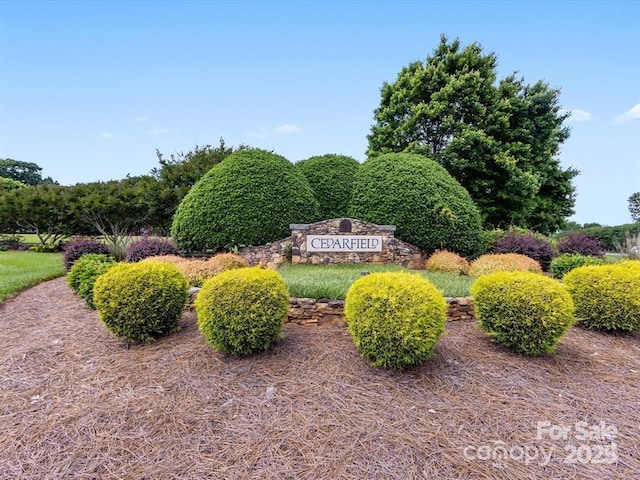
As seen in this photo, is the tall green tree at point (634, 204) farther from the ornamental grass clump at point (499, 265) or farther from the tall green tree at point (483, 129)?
the ornamental grass clump at point (499, 265)

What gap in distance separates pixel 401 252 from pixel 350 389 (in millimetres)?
5253

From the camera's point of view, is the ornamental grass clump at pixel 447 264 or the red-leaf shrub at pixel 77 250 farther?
the red-leaf shrub at pixel 77 250

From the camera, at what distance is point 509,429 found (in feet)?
8.90

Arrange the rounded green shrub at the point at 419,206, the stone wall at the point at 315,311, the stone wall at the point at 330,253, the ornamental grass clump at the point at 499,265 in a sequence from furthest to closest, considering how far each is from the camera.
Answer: the rounded green shrub at the point at 419,206, the stone wall at the point at 330,253, the ornamental grass clump at the point at 499,265, the stone wall at the point at 315,311

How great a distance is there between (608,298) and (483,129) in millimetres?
12398

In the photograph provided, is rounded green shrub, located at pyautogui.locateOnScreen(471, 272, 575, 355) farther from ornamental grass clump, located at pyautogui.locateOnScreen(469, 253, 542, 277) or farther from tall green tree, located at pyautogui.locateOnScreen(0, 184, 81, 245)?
tall green tree, located at pyautogui.locateOnScreen(0, 184, 81, 245)

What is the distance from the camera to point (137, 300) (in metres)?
3.97

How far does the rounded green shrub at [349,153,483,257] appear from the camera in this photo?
8156 millimetres

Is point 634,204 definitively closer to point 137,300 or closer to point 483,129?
point 483,129

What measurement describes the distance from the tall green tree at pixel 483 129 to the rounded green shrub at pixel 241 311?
13.1 meters

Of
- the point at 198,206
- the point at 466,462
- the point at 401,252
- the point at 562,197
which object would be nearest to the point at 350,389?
the point at 466,462

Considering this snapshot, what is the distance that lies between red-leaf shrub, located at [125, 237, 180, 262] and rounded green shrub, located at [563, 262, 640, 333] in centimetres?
775

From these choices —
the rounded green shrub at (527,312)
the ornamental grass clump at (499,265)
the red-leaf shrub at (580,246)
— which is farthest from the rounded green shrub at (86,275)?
the red-leaf shrub at (580,246)

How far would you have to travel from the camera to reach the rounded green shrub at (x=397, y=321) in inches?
125
